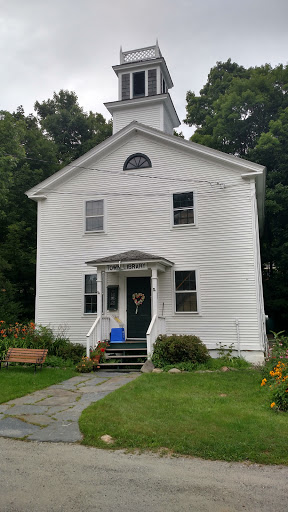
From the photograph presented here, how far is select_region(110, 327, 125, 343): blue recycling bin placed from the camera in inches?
499

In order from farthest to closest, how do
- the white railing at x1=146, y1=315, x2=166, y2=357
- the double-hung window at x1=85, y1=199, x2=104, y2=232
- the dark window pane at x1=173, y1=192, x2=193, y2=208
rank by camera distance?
the double-hung window at x1=85, y1=199, x2=104, y2=232, the dark window pane at x1=173, y1=192, x2=193, y2=208, the white railing at x1=146, y1=315, x2=166, y2=357


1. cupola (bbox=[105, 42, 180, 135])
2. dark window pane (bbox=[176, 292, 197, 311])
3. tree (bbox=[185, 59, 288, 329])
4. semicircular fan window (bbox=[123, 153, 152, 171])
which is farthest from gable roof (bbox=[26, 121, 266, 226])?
tree (bbox=[185, 59, 288, 329])

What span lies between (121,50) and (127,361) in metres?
14.8

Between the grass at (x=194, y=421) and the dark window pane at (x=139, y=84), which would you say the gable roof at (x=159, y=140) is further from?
the grass at (x=194, y=421)

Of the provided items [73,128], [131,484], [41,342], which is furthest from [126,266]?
[73,128]

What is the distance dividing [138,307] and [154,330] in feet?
6.65

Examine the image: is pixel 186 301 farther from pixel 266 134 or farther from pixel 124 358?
pixel 266 134

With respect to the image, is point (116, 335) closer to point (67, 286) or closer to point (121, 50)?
point (67, 286)

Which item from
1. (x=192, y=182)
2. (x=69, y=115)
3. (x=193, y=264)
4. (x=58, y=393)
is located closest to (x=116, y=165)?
(x=192, y=182)

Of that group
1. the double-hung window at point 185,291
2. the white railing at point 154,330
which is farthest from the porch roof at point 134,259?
the white railing at point 154,330

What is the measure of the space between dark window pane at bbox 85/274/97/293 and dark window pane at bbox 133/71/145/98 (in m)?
9.21

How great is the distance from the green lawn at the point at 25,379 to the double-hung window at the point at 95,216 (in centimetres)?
556

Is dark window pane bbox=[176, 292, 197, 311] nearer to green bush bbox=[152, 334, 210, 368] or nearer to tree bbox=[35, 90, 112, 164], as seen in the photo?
green bush bbox=[152, 334, 210, 368]

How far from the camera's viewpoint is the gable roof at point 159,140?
1277 cm
